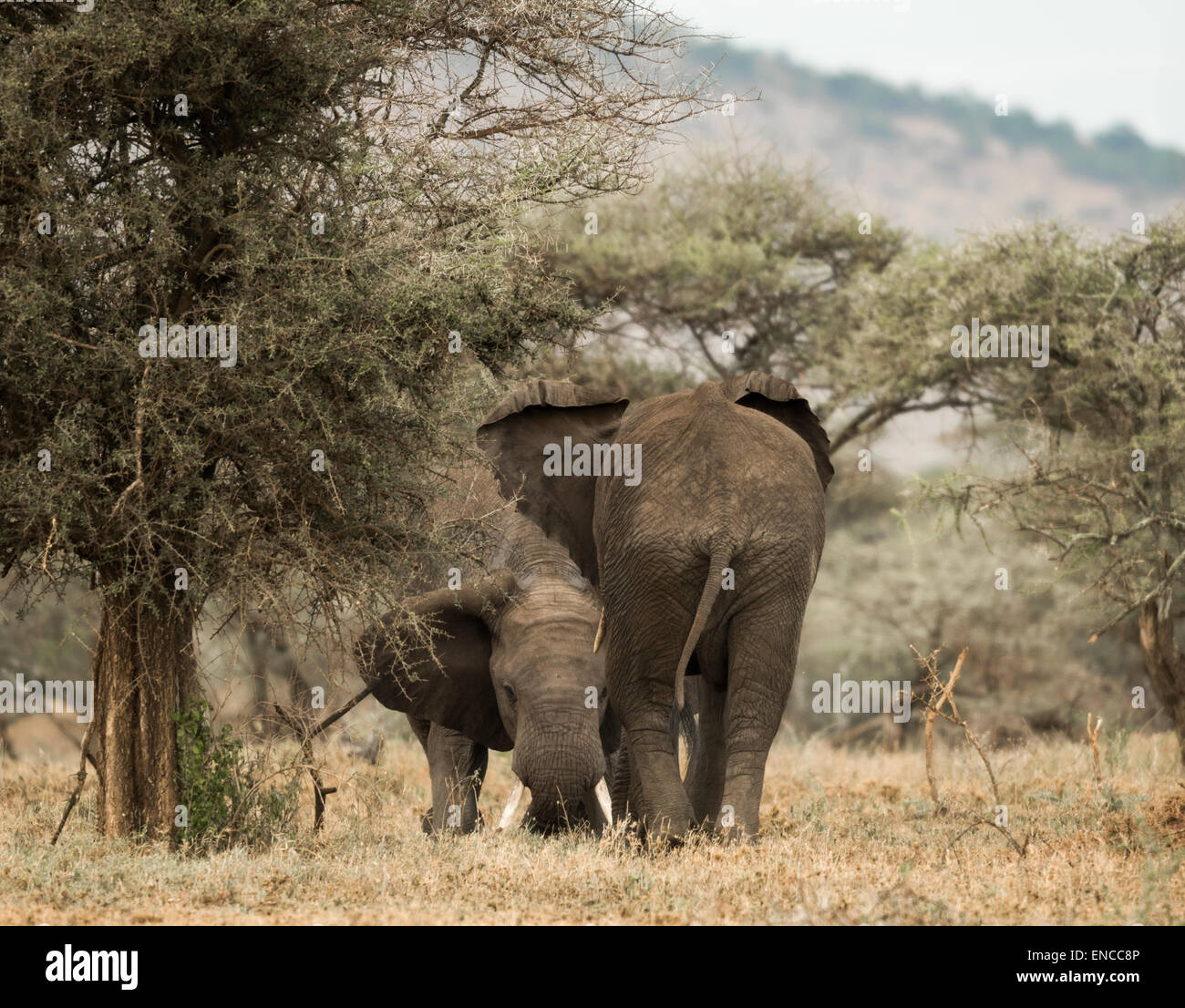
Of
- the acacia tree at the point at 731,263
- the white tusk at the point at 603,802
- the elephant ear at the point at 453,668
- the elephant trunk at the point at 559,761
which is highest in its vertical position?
the acacia tree at the point at 731,263

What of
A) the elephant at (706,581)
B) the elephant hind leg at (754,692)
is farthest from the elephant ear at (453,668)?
the elephant hind leg at (754,692)

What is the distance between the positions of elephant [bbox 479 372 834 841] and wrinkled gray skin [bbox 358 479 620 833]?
0.41 metres

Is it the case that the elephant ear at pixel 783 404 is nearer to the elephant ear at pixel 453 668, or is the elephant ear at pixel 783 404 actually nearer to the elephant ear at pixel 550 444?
the elephant ear at pixel 550 444

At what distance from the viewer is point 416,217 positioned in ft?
36.9

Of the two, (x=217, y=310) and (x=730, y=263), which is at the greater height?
(x=730, y=263)

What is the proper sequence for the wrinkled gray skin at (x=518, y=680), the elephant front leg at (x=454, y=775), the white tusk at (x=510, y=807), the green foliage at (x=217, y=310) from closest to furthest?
the green foliage at (x=217, y=310), the wrinkled gray skin at (x=518, y=680), the white tusk at (x=510, y=807), the elephant front leg at (x=454, y=775)

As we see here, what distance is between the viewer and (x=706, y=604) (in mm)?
9203

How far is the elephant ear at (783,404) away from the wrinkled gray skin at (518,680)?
5.86 ft

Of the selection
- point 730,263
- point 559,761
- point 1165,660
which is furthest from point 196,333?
point 730,263

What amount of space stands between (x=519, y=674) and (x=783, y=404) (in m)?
2.62

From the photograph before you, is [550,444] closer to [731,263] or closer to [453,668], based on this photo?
[453,668]

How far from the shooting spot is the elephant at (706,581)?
950cm

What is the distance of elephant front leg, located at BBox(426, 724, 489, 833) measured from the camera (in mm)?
12141

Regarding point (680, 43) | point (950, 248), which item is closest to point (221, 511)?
point (680, 43)
